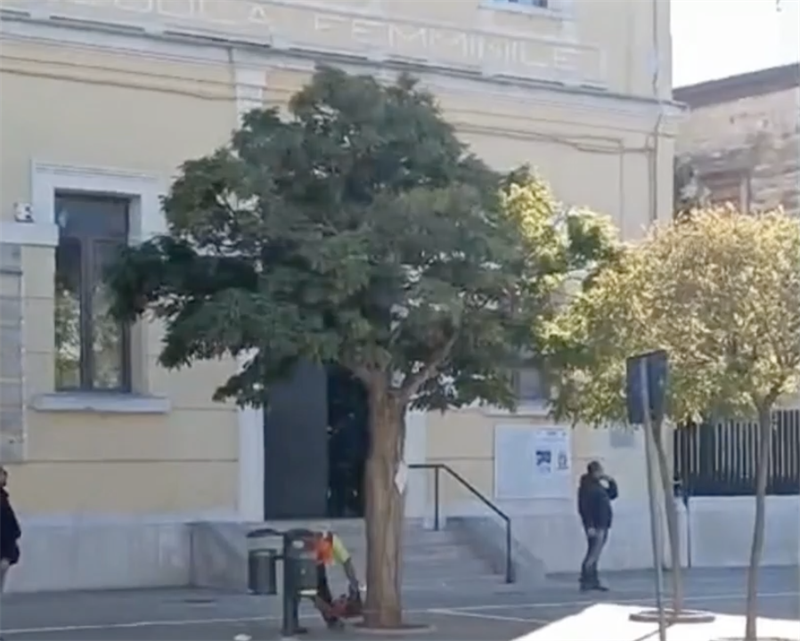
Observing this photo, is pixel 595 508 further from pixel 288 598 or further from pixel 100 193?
pixel 288 598

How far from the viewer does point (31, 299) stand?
24672 mm

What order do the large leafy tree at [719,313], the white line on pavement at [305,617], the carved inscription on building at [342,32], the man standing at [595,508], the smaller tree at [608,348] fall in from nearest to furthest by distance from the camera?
the large leafy tree at [719,313], the smaller tree at [608,348], the white line on pavement at [305,617], the carved inscription on building at [342,32], the man standing at [595,508]

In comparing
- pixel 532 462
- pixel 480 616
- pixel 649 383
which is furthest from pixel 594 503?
pixel 649 383

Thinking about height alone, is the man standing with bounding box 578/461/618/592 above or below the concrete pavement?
above

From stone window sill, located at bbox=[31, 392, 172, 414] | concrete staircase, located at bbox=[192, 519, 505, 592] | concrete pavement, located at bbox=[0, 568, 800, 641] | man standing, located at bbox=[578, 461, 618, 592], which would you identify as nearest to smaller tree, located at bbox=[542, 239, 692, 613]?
concrete pavement, located at bbox=[0, 568, 800, 641]

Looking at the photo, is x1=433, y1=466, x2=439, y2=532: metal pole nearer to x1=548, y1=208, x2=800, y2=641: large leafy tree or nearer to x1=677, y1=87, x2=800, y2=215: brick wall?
x1=548, y1=208, x2=800, y2=641: large leafy tree

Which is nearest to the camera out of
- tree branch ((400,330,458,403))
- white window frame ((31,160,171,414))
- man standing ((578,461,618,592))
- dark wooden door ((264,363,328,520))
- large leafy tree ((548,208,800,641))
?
large leafy tree ((548,208,800,641))

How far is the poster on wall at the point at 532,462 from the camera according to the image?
28.8m

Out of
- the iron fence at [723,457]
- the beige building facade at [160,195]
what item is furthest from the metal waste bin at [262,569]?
the iron fence at [723,457]

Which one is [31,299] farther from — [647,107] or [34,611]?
[647,107]

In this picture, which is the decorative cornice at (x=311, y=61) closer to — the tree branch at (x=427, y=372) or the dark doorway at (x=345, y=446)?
the dark doorway at (x=345, y=446)

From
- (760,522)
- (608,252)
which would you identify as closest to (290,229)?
(608,252)

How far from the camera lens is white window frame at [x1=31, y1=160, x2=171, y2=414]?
24.7 meters

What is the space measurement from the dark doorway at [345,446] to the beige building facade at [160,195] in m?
0.67
